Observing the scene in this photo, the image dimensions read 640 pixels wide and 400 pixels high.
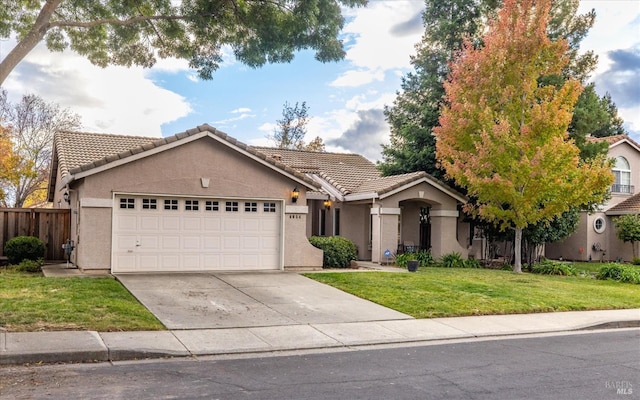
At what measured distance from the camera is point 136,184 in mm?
15789

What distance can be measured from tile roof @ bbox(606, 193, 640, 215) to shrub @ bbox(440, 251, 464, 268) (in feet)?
36.9

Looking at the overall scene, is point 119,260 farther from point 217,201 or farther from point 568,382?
point 568,382

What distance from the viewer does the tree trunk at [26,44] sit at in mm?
10875

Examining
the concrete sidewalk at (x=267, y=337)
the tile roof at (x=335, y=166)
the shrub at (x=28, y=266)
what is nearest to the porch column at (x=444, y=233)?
the tile roof at (x=335, y=166)

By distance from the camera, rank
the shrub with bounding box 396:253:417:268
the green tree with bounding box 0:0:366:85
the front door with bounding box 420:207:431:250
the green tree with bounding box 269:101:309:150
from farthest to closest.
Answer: the green tree with bounding box 269:101:309:150 → the front door with bounding box 420:207:431:250 → the shrub with bounding box 396:253:417:268 → the green tree with bounding box 0:0:366:85

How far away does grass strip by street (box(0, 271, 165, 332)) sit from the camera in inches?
362

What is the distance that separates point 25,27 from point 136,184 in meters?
4.76

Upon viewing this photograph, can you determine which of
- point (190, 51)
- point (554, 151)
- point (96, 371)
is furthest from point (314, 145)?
point (96, 371)

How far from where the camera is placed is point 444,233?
21.7 m

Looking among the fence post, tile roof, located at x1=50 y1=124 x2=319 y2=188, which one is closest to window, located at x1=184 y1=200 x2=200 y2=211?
tile roof, located at x1=50 y1=124 x2=319 y2=188

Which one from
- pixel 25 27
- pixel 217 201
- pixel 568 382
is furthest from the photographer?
pixel 217 201

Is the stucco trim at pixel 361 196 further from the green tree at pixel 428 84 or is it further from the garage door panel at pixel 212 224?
the garage door panel at pixel 212 224

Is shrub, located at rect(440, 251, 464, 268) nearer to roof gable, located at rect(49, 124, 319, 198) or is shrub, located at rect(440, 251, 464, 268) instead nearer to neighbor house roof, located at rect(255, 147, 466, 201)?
neighbor house roof, located at rect(255, 147, 466, 201)

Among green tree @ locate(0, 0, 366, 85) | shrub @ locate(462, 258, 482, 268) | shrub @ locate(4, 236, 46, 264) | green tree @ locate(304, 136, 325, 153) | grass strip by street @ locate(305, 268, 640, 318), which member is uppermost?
green tree @ locate(304, 136, 325, 153)
